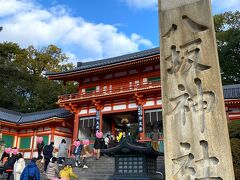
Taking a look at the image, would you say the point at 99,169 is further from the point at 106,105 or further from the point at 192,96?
the point at 192,96

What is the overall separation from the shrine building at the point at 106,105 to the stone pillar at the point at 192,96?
515 inches

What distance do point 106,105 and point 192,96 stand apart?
626 inches

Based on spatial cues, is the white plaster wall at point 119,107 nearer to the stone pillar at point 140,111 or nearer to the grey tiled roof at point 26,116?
the stone pillar at point 140,111

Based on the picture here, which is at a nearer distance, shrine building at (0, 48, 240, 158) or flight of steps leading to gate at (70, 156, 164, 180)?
flight of steps leading to gate at (70, 156, 164, 180)

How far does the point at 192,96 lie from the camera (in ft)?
9.61

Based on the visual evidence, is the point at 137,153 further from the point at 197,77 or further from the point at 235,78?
the point at 235,78

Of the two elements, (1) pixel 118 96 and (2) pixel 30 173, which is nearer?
(2) pixel 30 173

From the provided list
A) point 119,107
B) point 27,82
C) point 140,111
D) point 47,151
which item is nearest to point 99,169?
point 47,151

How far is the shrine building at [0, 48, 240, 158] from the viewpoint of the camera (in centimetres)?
1697

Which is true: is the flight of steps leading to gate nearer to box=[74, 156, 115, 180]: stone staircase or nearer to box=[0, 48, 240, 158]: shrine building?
box=[74, 156, 115, 180]: stone staircase

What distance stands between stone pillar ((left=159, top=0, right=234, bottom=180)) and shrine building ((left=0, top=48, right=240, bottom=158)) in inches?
515

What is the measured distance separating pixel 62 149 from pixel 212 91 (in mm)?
12273

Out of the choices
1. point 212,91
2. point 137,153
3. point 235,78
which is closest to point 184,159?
point 212,91

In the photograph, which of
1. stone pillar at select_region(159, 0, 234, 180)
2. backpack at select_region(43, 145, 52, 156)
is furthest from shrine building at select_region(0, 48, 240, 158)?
stone pillar at select_region(159, 0, 234, 180)
